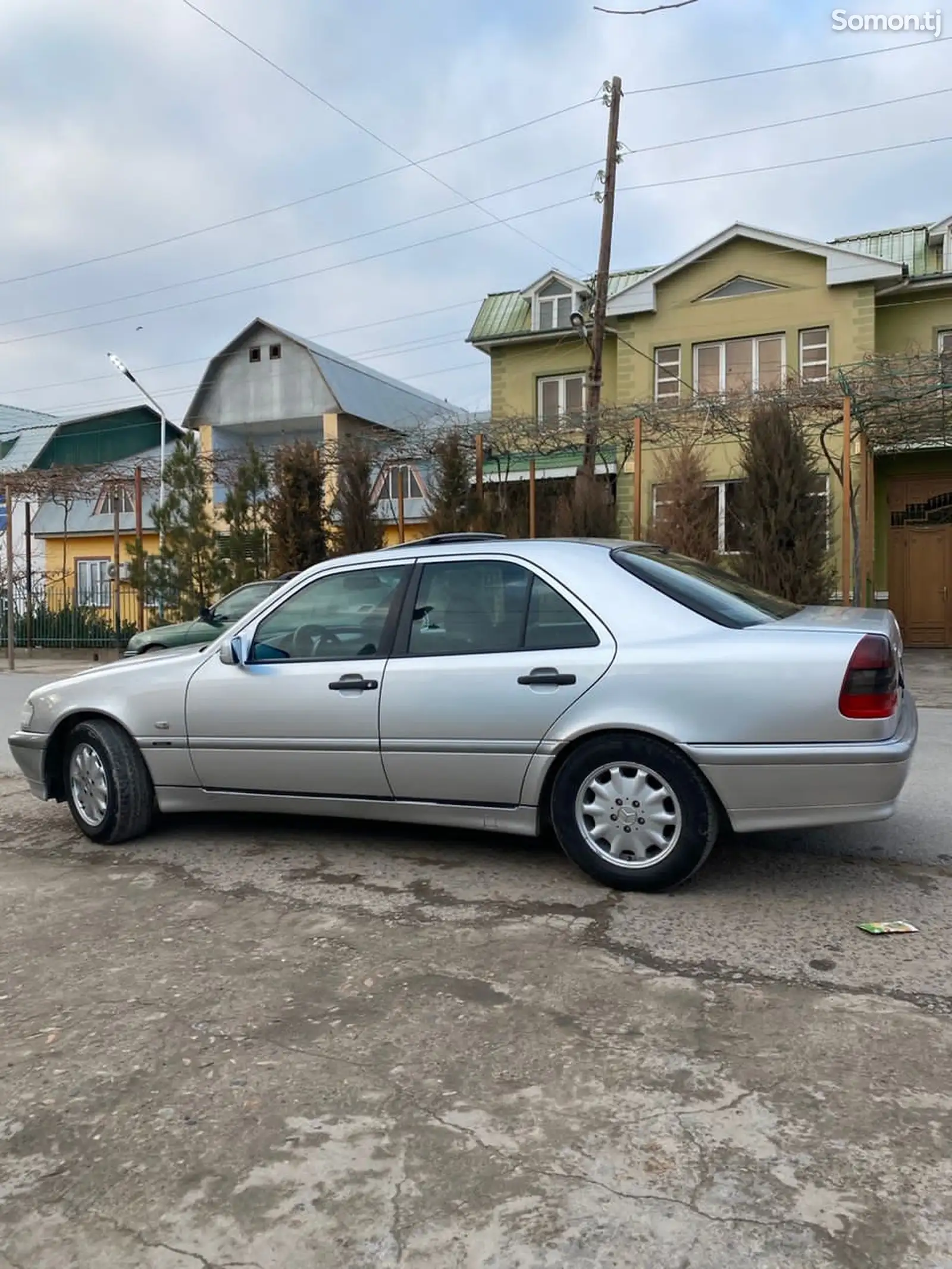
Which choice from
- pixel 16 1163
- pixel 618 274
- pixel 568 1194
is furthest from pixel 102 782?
pixel 618 274

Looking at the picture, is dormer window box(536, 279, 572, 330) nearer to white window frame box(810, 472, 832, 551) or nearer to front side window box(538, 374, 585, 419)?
front side window box(538, 374, 585, 419)

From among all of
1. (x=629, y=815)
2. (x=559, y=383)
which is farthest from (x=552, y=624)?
(x=559, y=383)

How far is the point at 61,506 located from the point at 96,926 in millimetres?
29957

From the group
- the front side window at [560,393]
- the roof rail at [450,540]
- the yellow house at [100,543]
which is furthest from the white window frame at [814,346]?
the roof rail at [450,540]

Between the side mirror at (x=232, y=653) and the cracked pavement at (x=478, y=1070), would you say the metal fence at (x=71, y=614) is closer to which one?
the side mirror at (x=232, y=653)

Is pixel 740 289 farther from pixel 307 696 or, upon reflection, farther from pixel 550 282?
pixel 307 696

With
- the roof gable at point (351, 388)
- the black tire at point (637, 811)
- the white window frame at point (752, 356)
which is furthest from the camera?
the roof gable at point (351, 388)

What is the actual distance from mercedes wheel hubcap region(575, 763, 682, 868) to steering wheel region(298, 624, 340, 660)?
1.49 metres

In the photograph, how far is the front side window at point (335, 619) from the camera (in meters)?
4.74

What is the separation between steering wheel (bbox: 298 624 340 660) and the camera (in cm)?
483

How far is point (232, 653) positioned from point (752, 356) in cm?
1881

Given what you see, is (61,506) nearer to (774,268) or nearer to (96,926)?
(774,268)

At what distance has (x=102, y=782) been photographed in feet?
17.0

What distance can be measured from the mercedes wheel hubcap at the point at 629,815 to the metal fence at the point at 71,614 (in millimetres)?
16650
